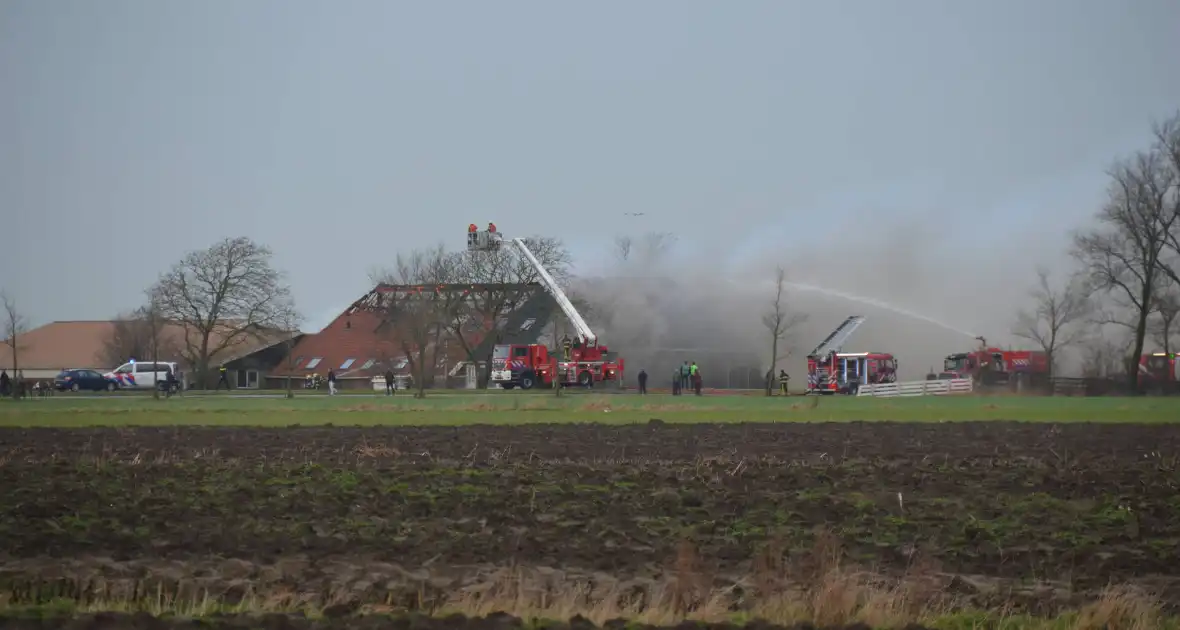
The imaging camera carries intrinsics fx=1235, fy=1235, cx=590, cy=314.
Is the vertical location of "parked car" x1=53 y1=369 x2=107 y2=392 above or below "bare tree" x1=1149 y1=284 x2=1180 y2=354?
below

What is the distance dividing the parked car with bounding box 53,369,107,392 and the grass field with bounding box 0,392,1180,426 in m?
29.2

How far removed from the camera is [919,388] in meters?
78.6

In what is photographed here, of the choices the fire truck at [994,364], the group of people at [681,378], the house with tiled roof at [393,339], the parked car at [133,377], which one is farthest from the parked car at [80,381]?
the fire truck at [994,364]

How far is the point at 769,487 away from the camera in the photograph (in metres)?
22.3

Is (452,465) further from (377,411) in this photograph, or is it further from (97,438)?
(377,411)

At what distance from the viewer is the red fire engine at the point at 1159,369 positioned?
74000 millimetres

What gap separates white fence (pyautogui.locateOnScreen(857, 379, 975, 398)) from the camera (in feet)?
252

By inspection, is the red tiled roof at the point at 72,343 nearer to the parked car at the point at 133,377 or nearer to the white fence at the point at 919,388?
the parked car at the point at 133,377

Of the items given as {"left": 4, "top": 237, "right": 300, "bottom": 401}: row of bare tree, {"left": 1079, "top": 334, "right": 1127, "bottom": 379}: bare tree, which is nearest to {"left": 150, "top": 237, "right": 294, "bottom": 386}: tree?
{"left": 4, "top": 237, "right": 300, "bottom": 401}: row of bare tree

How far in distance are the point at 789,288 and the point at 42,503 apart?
67.7m

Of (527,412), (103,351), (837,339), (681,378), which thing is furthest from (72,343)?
(527,412)

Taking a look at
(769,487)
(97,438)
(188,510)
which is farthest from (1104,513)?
(97,438)

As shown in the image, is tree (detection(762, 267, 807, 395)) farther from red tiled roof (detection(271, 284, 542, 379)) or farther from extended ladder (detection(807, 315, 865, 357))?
red tiled roof (detection(271, 284, 542, 379))

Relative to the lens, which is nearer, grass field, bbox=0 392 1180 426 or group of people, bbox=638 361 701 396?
grass field, bbox=0 392 1180 426
